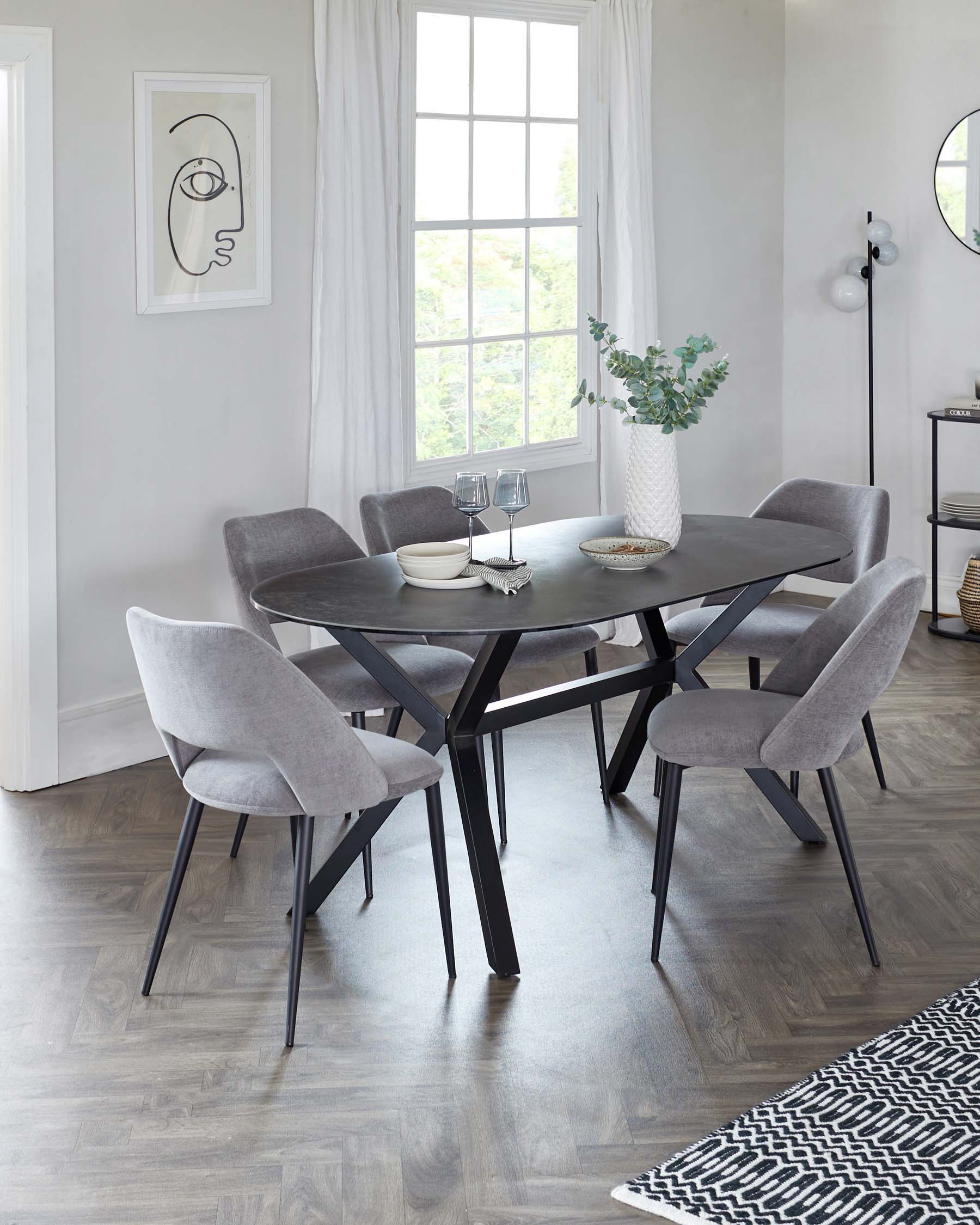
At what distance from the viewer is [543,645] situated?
166 inches

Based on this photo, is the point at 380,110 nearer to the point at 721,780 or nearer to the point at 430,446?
the point at 430,446

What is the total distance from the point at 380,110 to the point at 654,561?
2244 millimetres

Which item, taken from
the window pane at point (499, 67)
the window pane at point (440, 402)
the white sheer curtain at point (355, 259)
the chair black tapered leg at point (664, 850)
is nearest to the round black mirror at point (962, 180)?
the window pane at point (499, 67)

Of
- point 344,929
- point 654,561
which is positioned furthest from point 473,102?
point 344,929

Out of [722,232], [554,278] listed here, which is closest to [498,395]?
[554,278]

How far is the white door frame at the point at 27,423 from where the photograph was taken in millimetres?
4184

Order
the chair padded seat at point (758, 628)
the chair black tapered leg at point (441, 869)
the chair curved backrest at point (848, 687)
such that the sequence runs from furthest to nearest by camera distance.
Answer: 1. the chair padded seat at point (758, 628)
2. the chair black tapered leg at point (441, 869)
3. the chair curved backrest at point (848, 687)

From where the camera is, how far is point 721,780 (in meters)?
4.55

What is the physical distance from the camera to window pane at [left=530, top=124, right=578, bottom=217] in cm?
587

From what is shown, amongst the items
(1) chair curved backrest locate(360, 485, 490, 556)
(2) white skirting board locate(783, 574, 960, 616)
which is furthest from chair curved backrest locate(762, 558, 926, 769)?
(2) white skirting board locate(783, 574, 960, 616)

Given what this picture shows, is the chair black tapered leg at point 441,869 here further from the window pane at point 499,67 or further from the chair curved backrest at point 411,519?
the window pane at point 499,67

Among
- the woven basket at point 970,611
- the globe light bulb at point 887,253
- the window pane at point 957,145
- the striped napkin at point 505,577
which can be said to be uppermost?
the window pane at point 957,145

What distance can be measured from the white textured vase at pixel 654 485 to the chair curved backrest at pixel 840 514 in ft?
1.88

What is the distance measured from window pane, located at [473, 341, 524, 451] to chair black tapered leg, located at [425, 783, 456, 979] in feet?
9.17
